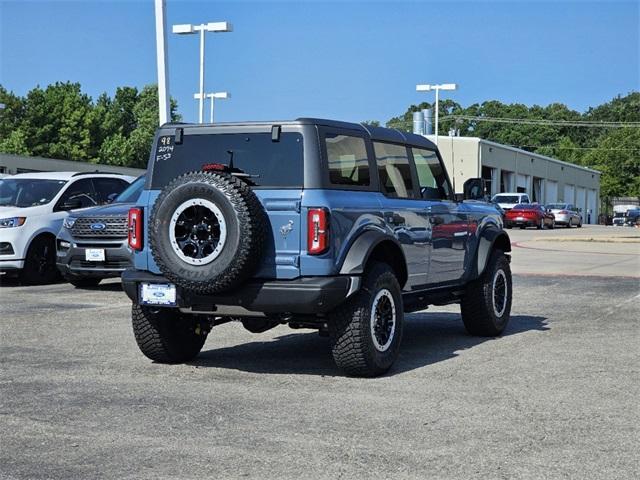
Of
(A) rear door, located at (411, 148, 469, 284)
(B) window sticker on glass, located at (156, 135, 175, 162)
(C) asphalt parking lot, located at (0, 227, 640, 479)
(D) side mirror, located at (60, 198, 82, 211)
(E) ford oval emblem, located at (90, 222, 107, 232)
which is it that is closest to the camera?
(C) asphalt parking lot, located at (0, 227, 640, 479)

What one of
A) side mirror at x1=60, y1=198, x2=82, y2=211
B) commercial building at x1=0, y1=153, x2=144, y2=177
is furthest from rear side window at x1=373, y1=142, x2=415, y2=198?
commercial building at x1=0, y1=153, x2=144, y2=177

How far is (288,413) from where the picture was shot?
6434mm

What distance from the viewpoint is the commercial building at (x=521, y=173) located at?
62750mm

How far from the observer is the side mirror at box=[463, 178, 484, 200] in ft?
33.3

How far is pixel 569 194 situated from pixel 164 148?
82.1 m

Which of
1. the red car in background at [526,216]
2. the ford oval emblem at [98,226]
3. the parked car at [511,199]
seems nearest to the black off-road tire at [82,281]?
the ford oval emblem at [98,226]

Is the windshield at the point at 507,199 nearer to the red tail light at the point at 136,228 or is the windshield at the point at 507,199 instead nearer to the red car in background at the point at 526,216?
the red car in background at the point at 526,216

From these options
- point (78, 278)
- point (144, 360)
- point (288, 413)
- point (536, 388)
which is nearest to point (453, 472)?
point (288, 413)

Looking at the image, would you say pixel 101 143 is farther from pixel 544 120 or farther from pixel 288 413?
pixel 288 413

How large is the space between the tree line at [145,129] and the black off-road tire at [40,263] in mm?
45901

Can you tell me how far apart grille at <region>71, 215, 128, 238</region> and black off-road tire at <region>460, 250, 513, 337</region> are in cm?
588

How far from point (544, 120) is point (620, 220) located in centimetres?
6743

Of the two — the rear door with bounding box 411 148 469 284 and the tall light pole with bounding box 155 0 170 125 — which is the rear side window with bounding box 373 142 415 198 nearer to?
the rear door with bounding box 411 148 469 284

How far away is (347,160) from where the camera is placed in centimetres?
793
